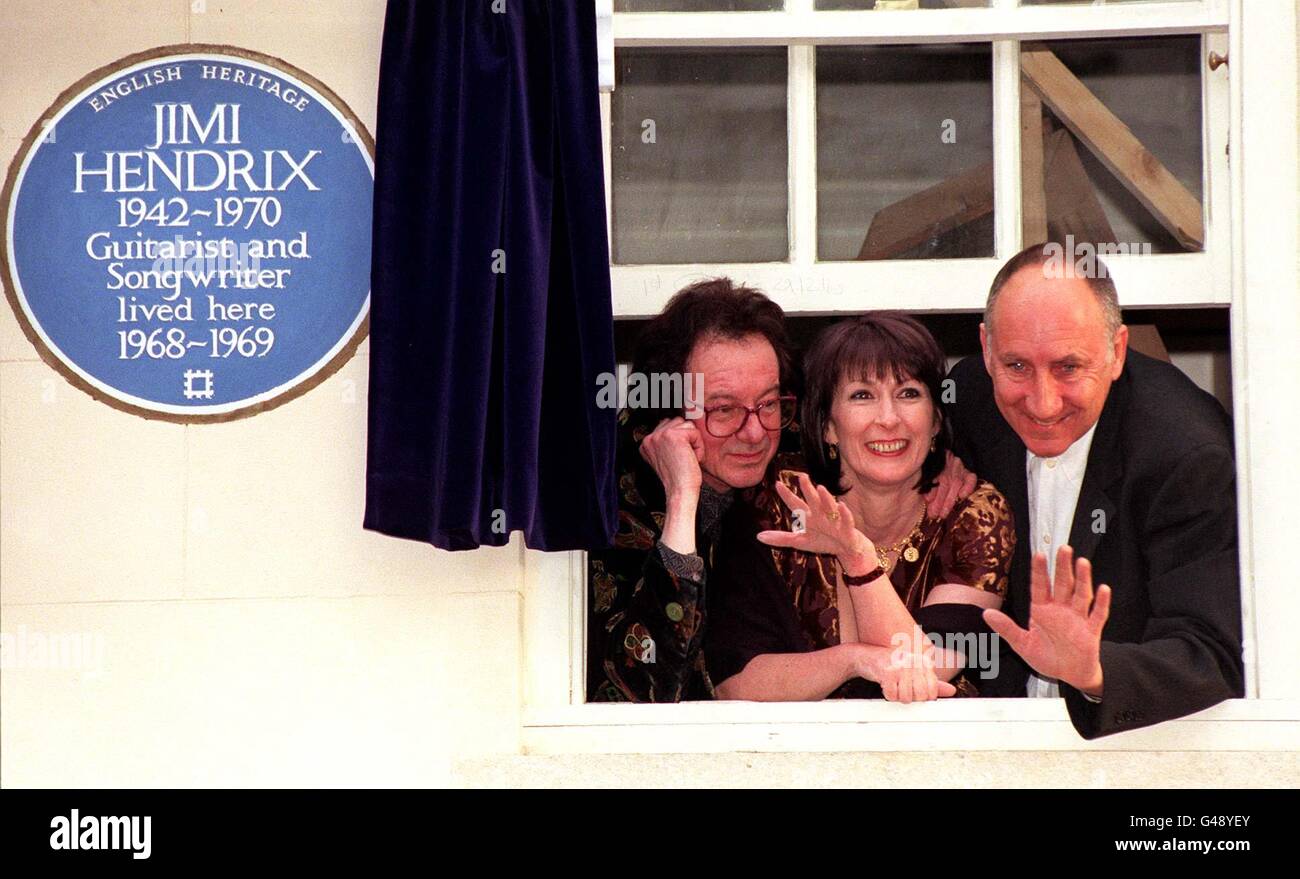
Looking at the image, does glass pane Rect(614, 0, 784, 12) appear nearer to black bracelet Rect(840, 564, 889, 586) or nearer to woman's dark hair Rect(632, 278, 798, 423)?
woman's dark hair Rect(632, 278, 798, 423)

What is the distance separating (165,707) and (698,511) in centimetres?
95

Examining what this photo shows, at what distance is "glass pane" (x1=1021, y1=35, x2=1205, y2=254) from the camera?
3.22 m

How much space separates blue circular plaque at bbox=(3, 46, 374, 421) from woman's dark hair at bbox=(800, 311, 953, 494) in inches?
30.8

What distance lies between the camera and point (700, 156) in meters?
3.28

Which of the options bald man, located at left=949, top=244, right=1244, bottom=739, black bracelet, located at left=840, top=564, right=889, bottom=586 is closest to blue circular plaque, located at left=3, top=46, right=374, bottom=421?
black bracelet, located at left=840, top=564, right=889, bottom=586

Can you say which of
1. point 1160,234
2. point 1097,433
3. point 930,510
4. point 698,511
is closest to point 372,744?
point 698,511

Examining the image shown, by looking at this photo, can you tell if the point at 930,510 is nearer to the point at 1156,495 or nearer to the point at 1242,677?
the point at 1156,495

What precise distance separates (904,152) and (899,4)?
0.26 m

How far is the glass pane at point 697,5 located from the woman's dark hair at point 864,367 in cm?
58

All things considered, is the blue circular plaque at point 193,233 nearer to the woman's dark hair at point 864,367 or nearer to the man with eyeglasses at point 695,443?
the man with eyeglasses at point 695,443

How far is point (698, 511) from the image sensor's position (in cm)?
320

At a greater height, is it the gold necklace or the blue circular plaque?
the blue circular plaque

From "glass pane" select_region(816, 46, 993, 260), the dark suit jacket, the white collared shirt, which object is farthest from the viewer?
"glass pane" select_region(816, 46, 993, 260)

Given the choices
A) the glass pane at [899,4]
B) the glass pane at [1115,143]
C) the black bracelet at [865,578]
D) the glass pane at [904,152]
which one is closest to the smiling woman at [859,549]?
the black bracelet at [865,578]
